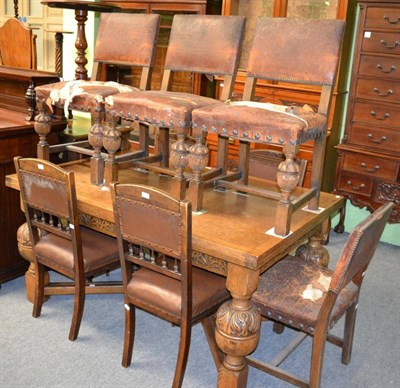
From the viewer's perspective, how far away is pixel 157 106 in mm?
2225

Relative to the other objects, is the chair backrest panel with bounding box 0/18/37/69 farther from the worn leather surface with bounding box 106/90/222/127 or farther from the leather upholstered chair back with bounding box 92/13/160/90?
the worn leather surface with bounding box 106/90/222/127

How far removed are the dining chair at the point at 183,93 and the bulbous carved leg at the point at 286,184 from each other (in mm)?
441

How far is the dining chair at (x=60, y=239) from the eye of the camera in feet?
7.48

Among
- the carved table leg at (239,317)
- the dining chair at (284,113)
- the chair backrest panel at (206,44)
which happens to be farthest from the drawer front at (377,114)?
the carved table leg at (239,317)

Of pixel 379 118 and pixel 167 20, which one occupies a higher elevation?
pixel 167 20

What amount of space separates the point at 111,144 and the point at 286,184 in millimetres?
886

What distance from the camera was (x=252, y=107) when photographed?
212cm

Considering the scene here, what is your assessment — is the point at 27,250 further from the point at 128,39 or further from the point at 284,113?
the point at 284,113

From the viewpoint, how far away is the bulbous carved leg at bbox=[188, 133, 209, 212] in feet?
7.01

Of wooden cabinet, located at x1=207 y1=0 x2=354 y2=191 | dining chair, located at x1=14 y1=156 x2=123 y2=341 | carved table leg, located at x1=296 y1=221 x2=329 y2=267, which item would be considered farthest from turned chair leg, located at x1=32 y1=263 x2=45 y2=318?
wooden cabinet, located at x1=207 y1=0 x2=354 y2=191

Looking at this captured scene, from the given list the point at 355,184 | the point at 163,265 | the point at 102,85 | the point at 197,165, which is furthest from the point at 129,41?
the point at 355,184

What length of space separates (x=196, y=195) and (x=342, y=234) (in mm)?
2213

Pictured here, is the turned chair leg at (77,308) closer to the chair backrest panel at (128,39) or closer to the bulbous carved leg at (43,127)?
the bulbous carved leg at (43,127)

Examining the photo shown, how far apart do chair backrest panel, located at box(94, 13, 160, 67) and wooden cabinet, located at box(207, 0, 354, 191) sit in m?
1.43
